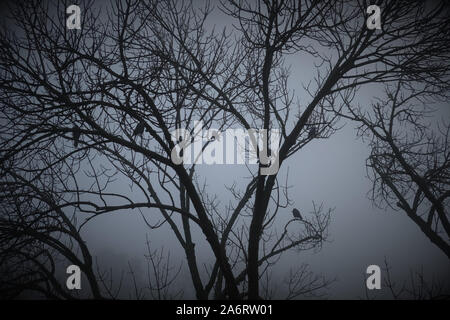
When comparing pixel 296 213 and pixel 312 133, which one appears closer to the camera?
pixel 312 133

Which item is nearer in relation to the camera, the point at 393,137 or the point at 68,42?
the point at 68,42

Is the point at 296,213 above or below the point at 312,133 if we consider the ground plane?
below

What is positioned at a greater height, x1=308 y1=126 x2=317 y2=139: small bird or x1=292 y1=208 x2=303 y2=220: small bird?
x1=308 y1=126 x2=317 y2=139: small bird

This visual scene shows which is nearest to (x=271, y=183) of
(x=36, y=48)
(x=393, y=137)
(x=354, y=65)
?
(x=354, y=65)

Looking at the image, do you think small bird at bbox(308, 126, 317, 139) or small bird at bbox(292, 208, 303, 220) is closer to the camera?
small bird at bbox(308, 126, 317, 139)

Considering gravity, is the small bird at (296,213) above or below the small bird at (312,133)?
below

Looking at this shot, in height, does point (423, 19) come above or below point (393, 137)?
above

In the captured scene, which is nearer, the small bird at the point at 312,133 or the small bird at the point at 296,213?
the small bird at the point at 312,133

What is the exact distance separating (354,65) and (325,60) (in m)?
0.49
